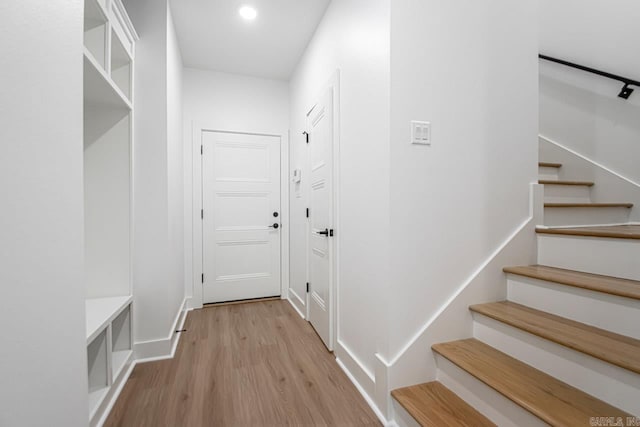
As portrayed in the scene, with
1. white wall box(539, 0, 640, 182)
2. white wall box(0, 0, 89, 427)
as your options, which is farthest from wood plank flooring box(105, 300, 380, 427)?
white wall box(539, 0, 640, 182)

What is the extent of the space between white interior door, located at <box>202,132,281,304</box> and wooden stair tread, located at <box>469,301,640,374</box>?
2447 mm

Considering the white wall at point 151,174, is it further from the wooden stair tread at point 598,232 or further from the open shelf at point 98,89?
the wooden stair tread at point 598,232

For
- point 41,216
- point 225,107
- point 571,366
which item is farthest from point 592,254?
point 225,107

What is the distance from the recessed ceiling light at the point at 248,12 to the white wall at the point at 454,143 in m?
1.47

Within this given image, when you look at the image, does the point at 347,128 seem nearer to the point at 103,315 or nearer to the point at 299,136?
the point at 299,136

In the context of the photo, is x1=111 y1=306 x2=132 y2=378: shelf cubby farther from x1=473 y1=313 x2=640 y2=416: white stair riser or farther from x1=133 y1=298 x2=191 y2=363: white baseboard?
x1=473 y1=313 x2=640 y2=416: white stair riser

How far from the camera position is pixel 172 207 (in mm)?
2291

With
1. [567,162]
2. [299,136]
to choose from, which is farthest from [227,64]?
[567,162]

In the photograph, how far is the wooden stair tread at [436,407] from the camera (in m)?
1.15

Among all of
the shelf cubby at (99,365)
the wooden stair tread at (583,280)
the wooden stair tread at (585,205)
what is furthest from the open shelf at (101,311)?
the wooden stair tread at (585,205)

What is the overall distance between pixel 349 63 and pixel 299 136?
4.19ft

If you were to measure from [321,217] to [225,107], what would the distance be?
1.93 metres

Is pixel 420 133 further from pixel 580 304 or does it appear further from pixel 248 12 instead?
pixel 248 12

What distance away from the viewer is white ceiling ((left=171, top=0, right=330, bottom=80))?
2.23 m
